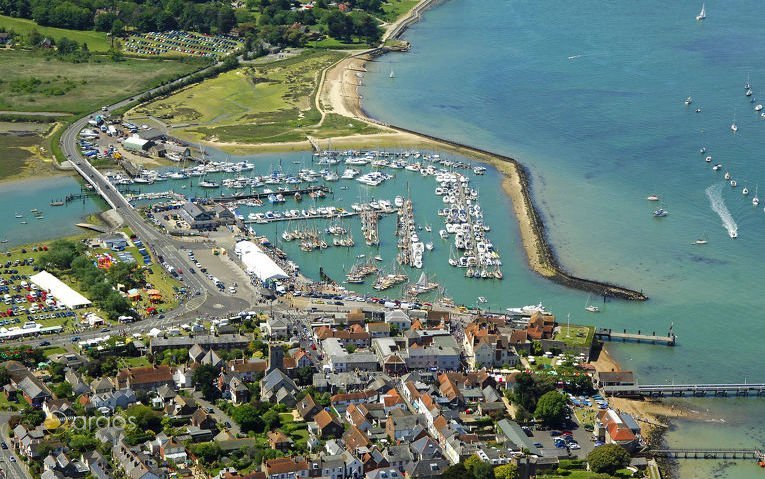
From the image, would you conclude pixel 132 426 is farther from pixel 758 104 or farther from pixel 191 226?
pixel 758 104

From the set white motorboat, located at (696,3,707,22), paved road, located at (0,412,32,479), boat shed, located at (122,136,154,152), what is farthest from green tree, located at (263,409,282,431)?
white motorboat, located at (696,3,707,22)

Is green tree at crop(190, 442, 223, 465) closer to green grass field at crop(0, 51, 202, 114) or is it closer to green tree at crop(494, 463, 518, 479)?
green tree at crop(494, 463, 518, 479)

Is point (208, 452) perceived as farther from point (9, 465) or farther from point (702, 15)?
point (702, 15)

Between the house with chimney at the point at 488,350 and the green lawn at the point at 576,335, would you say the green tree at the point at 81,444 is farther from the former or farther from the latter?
the green lawn at the point at 576,335

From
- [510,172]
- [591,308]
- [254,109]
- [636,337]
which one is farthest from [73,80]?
[636,337]

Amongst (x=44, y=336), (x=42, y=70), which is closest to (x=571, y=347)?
(x=44, y=336)

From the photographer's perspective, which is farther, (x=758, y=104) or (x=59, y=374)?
(x=758, y=104)
